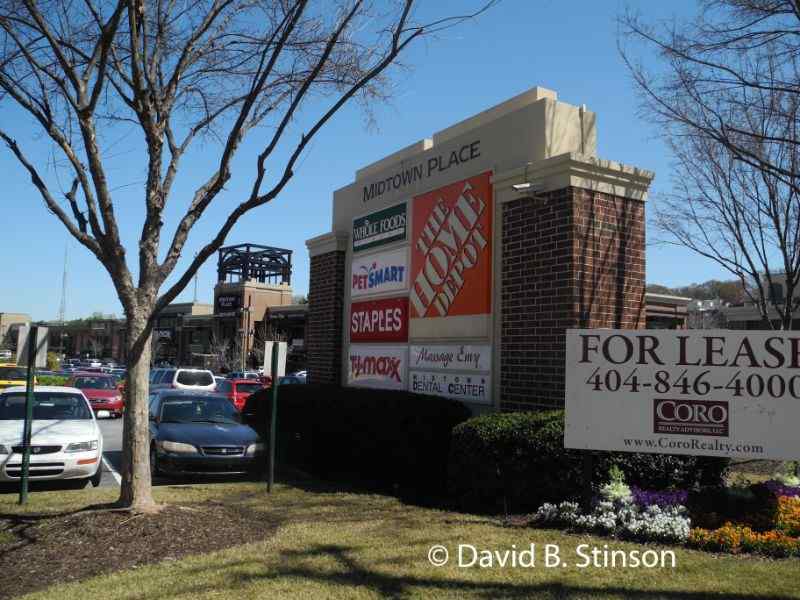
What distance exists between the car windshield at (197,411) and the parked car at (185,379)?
9682 mm

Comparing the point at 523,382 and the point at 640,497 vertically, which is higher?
the point at 523,382

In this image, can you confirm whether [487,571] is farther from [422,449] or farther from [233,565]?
[422,449]

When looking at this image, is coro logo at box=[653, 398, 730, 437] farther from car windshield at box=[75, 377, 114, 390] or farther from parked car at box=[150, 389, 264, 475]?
car windshield at box=[75, 377, 114, 390]

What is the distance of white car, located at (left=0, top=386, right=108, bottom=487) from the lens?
980cm

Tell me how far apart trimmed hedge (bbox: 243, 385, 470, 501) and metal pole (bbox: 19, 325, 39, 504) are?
4.22 metres

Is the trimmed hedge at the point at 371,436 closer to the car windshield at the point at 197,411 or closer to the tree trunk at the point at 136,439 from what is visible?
the car windshield at the point at 197,411

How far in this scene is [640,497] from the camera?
23.0 ft

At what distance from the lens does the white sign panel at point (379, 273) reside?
38.4 feet

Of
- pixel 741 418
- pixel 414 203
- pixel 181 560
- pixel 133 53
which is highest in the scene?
pixel 133 53

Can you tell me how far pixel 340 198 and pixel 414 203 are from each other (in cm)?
307

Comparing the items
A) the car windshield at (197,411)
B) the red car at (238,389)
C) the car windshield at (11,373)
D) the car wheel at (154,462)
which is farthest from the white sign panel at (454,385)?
the car windshield at (11,373)

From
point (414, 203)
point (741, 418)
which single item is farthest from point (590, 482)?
point (414, 203)

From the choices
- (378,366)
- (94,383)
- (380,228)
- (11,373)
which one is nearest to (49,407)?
(378,366)

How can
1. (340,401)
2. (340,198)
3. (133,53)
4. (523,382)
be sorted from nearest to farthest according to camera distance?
(133,53), (523,382), (340,401), (340,198)
